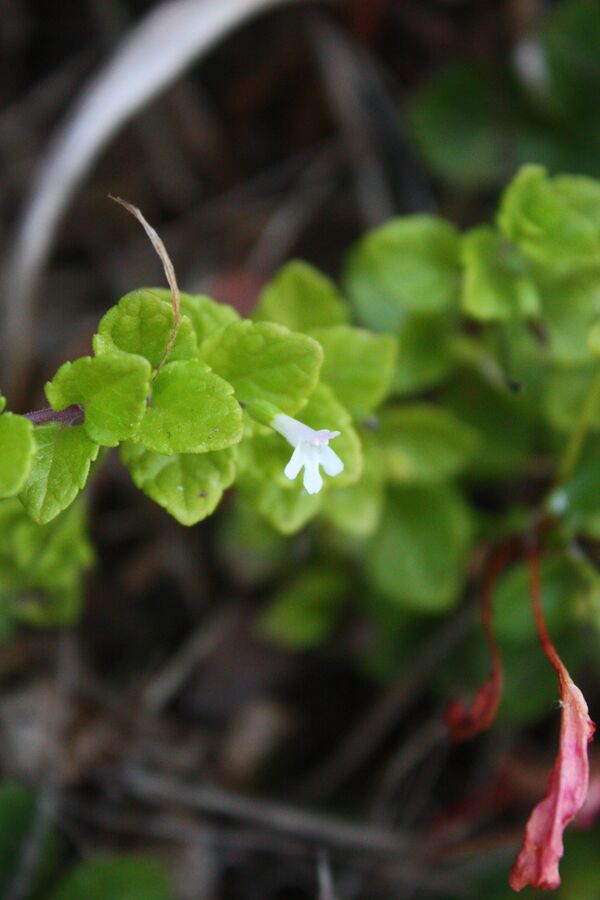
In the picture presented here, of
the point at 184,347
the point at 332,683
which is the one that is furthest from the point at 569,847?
the point at 184,347

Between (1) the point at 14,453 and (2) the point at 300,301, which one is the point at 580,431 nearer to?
(2) the point at 300,301

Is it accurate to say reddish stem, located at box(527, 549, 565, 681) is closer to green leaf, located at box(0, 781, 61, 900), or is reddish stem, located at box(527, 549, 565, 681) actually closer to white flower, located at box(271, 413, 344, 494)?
white flower, located at box(271, 413, 344, 494)

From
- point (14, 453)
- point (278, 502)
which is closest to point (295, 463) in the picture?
point (278, 502)

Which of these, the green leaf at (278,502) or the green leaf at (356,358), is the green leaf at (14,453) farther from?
the green leaf at (356,358)

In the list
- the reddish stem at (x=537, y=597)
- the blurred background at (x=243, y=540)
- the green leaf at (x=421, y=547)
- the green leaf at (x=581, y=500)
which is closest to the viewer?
the reddish stem at (x=537, y=597)

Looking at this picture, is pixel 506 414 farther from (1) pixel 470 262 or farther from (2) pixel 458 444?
(1) pixel 470 262

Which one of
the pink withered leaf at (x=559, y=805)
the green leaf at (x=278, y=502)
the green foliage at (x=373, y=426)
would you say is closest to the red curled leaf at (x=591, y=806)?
the green foliage at (x=373, y=426)
